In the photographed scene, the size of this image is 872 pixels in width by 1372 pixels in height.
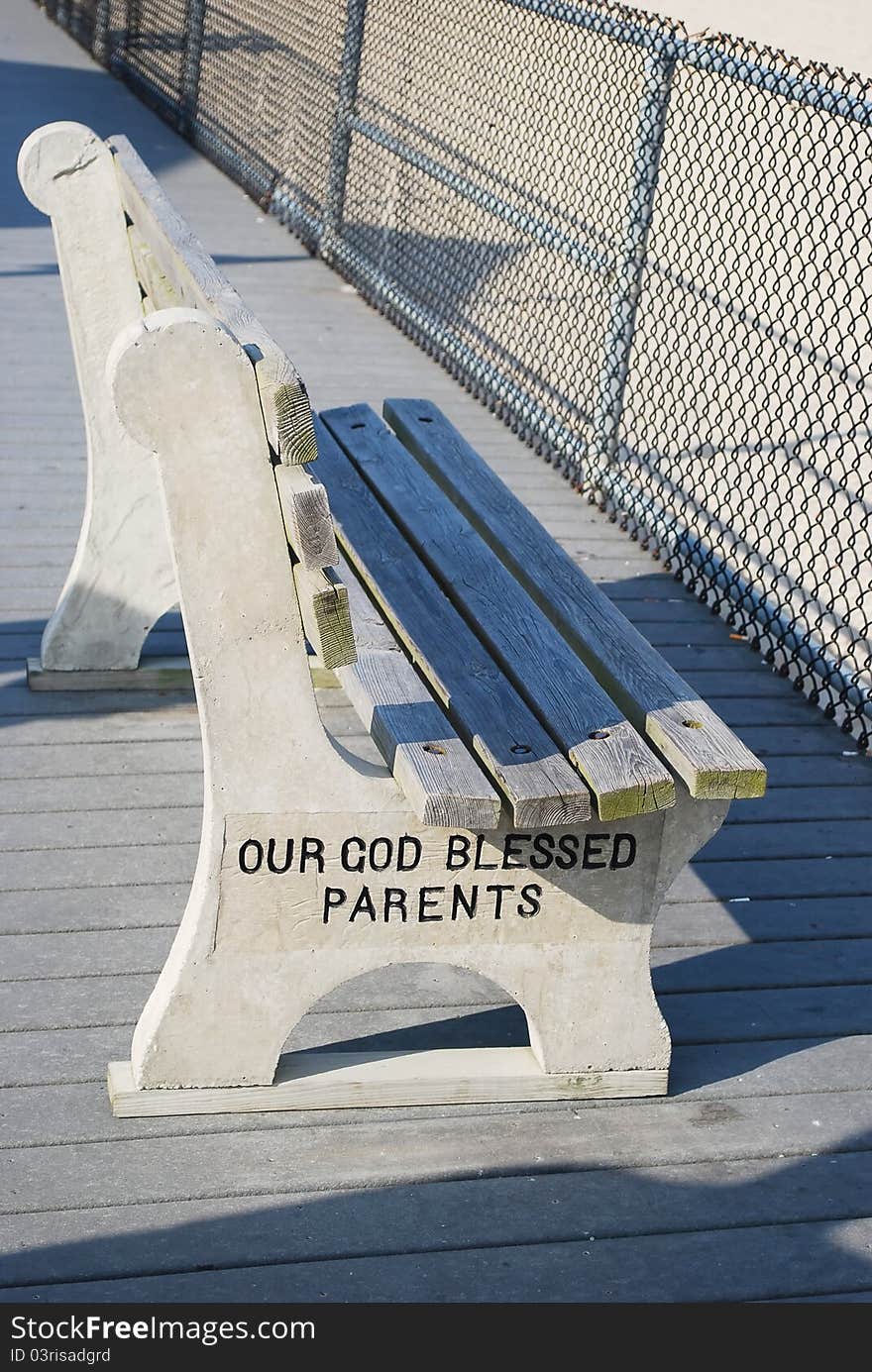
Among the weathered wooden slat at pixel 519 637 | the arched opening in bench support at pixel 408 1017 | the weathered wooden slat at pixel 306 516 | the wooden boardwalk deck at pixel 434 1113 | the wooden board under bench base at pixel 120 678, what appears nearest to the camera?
the weathered wooden slat at pixel 306 516

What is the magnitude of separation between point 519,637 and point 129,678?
140cm

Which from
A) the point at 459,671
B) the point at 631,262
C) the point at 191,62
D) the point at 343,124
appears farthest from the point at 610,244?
the point at 191,62

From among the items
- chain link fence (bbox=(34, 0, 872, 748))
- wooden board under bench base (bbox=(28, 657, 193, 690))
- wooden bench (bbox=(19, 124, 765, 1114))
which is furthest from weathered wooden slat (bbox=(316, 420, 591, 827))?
chain link fence (bbox=(34, 0, 872, 748))

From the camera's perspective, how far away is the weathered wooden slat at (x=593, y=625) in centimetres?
239

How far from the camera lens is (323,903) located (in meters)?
2.46

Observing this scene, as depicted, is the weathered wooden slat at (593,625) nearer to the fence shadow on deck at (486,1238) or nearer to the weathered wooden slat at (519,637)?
the weathered wooden slat at (519,637)

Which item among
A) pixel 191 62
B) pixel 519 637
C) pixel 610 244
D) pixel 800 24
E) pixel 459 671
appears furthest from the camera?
pixel 800 24

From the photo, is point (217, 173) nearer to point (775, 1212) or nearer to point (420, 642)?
point (420, 642)

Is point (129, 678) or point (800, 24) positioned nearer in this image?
point (129, 678)

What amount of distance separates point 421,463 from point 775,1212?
6.37 ft

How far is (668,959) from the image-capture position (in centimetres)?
305

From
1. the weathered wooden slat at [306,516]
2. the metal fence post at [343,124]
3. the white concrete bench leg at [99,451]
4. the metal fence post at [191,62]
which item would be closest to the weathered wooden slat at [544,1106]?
the weathered wooden slat at [306,516]

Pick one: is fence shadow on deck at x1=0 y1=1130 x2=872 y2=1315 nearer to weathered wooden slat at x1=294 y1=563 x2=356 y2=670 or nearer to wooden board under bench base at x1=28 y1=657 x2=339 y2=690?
weathered wooden slat at x1=294 y1=563 x2=356 y2=670

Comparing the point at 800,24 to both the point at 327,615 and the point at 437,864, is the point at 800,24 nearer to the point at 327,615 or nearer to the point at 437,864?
the point at 437,864
